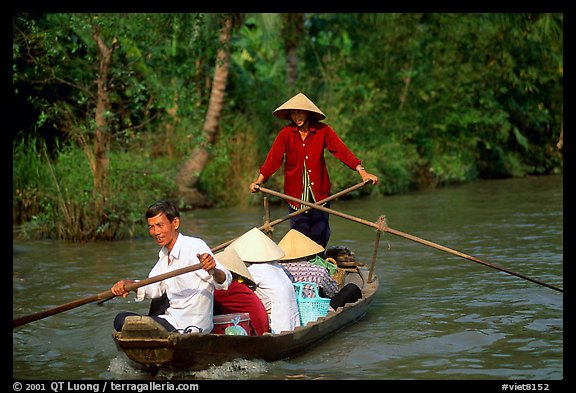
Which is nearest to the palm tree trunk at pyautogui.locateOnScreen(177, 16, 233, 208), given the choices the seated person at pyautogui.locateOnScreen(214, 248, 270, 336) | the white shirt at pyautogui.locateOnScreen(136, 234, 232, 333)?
the seated person at pyautogui.locateOnScreen(214, 248, 270, 336)

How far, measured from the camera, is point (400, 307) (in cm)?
863

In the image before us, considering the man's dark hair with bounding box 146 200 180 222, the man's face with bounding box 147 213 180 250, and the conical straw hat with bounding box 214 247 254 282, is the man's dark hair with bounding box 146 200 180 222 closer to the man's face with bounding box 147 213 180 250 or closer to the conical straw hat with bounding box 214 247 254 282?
the man's face with bounding box 147 213 180 250

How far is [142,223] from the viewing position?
1320cm

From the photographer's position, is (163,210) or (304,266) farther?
(304,266)

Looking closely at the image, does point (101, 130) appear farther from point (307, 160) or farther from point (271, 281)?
point (271, 281)

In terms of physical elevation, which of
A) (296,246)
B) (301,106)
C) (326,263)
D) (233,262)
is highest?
(301,106)

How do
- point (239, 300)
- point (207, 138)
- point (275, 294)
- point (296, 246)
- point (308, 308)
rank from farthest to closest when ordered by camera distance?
point (207, 138), point (296, 246), point (308, 308), point (275, 294), point (239, 300)

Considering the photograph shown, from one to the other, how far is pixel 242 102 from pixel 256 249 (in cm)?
1293

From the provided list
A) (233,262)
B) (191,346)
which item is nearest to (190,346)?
(191,346)
